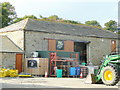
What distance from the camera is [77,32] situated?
121 feet

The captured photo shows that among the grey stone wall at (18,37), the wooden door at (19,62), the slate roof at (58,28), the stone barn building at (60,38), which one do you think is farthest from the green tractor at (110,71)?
the slate roof at (58,28)

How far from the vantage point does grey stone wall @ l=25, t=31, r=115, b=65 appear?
31.1 metres

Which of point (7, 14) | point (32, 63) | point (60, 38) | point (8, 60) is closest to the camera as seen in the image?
point (32, 63)

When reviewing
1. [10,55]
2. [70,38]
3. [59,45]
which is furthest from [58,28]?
[10,55]

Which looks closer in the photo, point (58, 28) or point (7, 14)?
point (58, 28)

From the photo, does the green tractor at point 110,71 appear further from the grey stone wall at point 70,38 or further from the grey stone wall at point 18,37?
the grey stone wall at point 18,37

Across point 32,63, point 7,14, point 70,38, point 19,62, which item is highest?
point 7,14

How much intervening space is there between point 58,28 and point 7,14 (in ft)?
86.8

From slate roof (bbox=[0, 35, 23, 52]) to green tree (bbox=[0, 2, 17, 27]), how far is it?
20417mm

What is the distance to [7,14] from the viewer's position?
193ft

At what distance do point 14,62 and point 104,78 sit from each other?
14499 millimetres

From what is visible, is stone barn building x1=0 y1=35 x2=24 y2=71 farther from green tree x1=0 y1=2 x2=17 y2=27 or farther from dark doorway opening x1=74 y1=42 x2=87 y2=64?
green tree x1=0 y1=2 x2=17 y2=27

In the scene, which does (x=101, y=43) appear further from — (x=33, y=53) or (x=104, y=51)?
(x=33, y=53)

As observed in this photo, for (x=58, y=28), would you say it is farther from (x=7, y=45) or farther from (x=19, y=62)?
(x=19, y=62)
